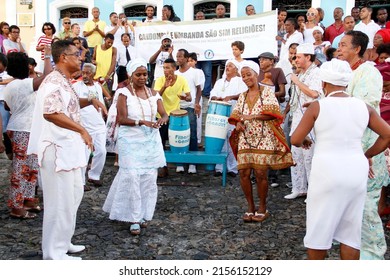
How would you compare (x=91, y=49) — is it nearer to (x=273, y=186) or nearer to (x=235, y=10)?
(x=235, y=10)

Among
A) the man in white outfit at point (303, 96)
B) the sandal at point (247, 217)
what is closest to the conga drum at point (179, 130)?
the man in white outfit at point (303, 96)

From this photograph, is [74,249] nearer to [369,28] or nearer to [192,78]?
[192,78]

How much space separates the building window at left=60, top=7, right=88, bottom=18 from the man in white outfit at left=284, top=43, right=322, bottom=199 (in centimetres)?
1161

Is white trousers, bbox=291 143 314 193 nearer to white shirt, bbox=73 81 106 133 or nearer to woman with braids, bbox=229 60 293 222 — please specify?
woman with braids, bbox=229 60 293 222

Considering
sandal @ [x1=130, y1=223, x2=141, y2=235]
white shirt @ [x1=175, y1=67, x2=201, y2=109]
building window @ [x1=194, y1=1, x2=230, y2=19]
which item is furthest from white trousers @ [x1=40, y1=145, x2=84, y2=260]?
building window @ [x1=194, y1=1, x2=230, y2=19]

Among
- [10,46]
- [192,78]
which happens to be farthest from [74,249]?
[10,46]

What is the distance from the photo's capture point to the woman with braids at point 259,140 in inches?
227

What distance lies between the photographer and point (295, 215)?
6133 millimetres

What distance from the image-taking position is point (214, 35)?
11172 millimetres

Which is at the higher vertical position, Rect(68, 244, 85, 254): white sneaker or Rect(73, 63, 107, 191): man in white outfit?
Rect(73, 63, 107, 191): man in white outfit

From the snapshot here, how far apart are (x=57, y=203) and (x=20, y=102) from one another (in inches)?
75.7

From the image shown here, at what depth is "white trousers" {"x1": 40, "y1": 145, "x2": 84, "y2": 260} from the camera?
4312 mm
